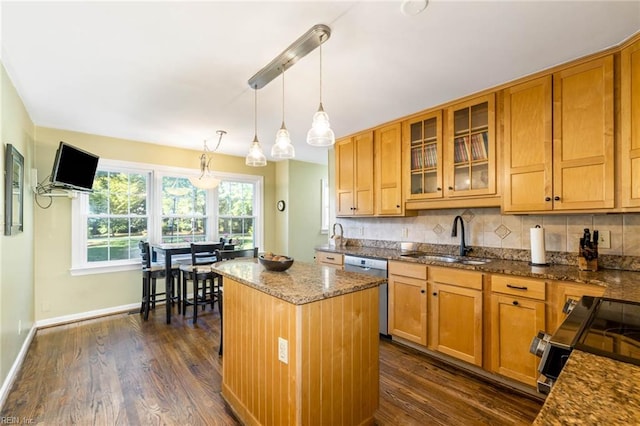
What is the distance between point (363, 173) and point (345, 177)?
337mm

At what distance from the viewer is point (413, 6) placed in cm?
158

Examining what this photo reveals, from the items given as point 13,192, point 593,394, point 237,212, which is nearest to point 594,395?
point 593,394

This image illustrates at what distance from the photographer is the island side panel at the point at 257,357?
60.0 inches

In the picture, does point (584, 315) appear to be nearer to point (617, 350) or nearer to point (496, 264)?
point (617, 350)

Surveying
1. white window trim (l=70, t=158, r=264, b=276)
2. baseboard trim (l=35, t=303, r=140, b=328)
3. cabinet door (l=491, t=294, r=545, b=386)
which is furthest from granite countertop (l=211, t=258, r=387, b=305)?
baseboard trim (l=35, t=303, r=140, b=328)

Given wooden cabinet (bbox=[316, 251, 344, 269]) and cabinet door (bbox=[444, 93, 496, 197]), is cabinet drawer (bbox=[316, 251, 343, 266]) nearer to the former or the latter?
wooden cabinet (bbox=[316, 251, 344, 269])

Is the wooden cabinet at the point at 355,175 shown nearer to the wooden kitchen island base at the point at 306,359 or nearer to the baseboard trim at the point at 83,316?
the wooden kitchen island base at the point at 306,359

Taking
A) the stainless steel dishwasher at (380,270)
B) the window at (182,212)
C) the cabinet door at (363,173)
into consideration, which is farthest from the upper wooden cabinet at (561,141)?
the window at (182,212)

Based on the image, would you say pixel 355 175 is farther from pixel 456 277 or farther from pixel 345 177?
pixel 456 277

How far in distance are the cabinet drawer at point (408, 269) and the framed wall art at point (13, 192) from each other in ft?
10.6

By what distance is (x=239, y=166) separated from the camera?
530 cm

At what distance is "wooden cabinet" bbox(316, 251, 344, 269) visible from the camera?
363 centimetres

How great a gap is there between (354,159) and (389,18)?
227 centimetres

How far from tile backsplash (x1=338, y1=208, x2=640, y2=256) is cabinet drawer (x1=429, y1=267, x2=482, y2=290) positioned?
0.63 m
